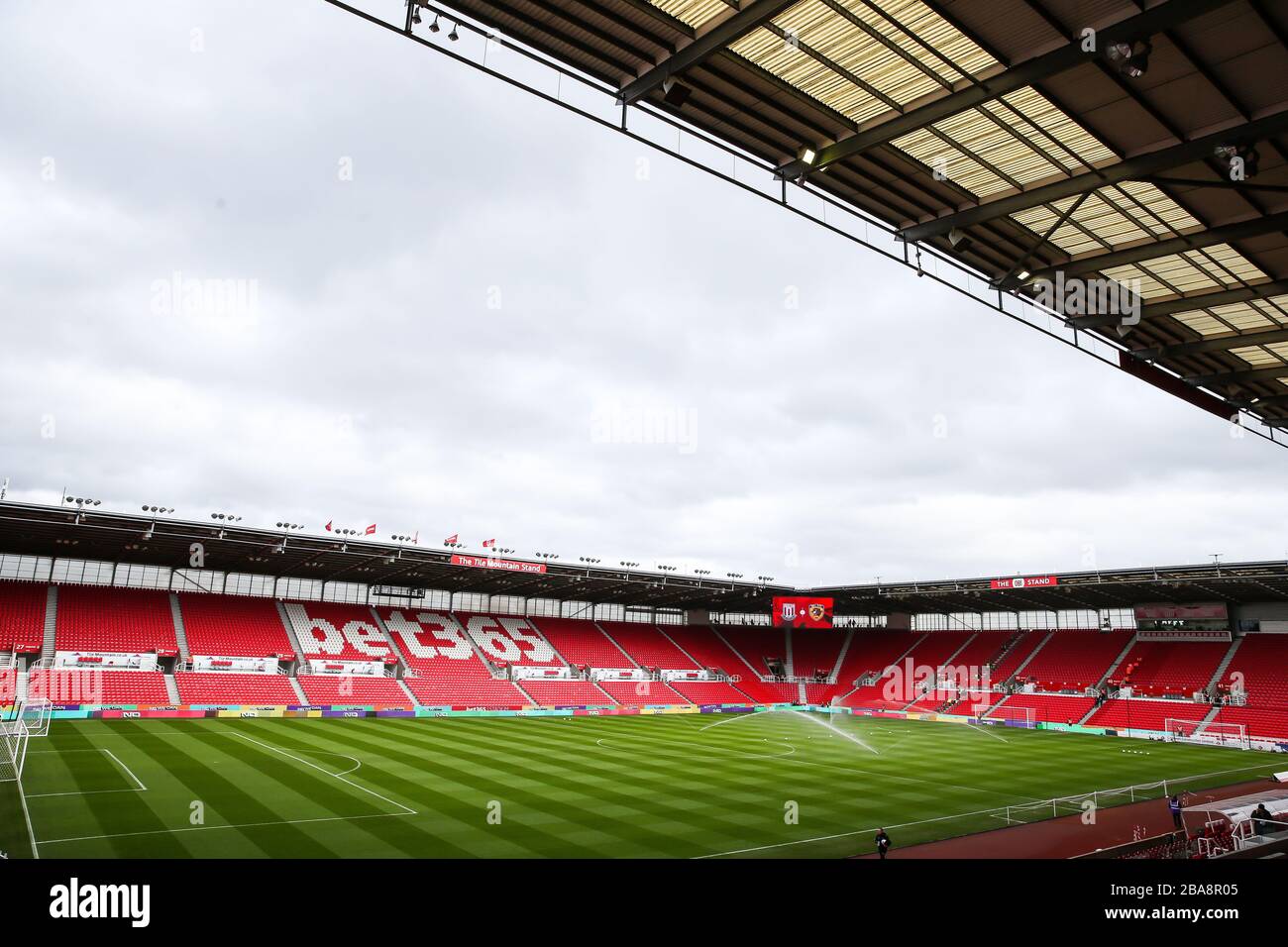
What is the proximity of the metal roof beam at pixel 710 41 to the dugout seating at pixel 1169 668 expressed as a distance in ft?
214

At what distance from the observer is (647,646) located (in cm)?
7462

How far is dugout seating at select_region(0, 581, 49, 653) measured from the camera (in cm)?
4431

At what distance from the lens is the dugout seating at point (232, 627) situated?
51.7m

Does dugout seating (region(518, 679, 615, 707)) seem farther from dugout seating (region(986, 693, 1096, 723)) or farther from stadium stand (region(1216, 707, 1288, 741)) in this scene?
stadium stand (region(1216, 707, 1288, 741))

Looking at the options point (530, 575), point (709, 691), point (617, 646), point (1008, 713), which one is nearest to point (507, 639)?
point (530, 575)

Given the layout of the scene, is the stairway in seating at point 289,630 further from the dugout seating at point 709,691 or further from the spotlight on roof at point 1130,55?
the spotlight on roof at point 1130,55

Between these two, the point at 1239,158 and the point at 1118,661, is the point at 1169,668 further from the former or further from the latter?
the point at 1239,158

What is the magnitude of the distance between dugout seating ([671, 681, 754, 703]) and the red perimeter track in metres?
44.2

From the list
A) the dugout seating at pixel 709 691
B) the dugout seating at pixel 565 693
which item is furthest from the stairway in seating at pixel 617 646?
the dugout seating at pixel 565 693

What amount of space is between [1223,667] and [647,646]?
47.7 metres

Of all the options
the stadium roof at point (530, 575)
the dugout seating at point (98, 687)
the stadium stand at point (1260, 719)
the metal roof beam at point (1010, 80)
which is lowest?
the stadium stand at point (1260, 719)

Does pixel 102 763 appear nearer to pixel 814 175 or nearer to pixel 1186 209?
pixel 814 175
